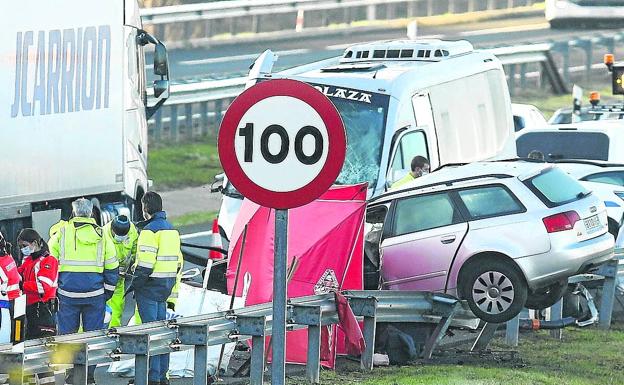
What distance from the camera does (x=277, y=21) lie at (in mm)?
44688

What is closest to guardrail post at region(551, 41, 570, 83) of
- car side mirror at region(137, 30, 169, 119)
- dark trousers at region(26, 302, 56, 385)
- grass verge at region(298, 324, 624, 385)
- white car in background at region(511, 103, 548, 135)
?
white car in background at region(511, 103, 548, 135)

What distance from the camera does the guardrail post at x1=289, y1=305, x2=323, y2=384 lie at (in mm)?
14000

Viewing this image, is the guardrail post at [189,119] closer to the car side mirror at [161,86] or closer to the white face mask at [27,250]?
the car side mirror at [161,86]

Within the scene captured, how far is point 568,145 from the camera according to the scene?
24.6 m

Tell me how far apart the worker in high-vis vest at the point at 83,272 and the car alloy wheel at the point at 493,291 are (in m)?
3.34

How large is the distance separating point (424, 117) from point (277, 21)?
2431 cm

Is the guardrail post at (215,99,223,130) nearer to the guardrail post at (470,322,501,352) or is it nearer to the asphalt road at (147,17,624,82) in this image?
the asphalt road at (147,17,624,82)

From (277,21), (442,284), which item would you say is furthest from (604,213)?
(277,21)

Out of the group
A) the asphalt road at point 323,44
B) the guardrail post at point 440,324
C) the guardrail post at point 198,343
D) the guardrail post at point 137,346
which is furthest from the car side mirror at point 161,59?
the asphalt road at point 323,44

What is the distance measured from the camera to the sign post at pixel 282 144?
8945 millimetres

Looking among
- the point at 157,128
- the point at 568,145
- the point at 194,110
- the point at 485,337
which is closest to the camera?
the point at 485,337

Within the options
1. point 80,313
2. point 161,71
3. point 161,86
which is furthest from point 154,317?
point 161,71

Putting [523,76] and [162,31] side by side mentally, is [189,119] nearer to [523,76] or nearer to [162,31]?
[162,31]

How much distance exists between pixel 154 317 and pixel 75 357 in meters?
2.48
